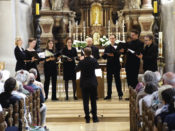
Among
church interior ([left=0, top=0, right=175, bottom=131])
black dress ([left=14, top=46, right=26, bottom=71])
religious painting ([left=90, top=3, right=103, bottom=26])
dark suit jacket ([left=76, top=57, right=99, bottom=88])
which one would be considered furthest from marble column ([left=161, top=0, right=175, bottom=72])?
dark suit jacket ([left=76, top=57, right=99, bottom=88])

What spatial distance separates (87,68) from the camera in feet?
27.3

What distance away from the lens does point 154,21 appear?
17.7 m

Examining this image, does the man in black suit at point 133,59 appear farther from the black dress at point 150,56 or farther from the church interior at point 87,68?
the black dress at point 150,56

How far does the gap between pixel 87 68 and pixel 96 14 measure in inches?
399

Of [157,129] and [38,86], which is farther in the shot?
[38,86]

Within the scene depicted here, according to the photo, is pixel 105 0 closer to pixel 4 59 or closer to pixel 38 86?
pixel 4 59

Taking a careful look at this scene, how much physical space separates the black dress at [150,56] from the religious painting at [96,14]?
27.1 ft

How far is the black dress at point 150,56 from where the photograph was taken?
9.94 metres

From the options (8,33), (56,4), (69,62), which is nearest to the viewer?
(69,62)

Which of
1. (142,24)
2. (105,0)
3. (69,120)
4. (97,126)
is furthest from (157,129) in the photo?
(105,0)

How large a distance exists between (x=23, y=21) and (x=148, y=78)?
37.0 feet

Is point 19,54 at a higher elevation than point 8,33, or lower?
lower

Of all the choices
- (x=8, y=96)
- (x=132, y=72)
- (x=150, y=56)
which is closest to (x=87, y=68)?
(x=150, y=56)

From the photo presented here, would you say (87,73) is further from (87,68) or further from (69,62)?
(69,62)
